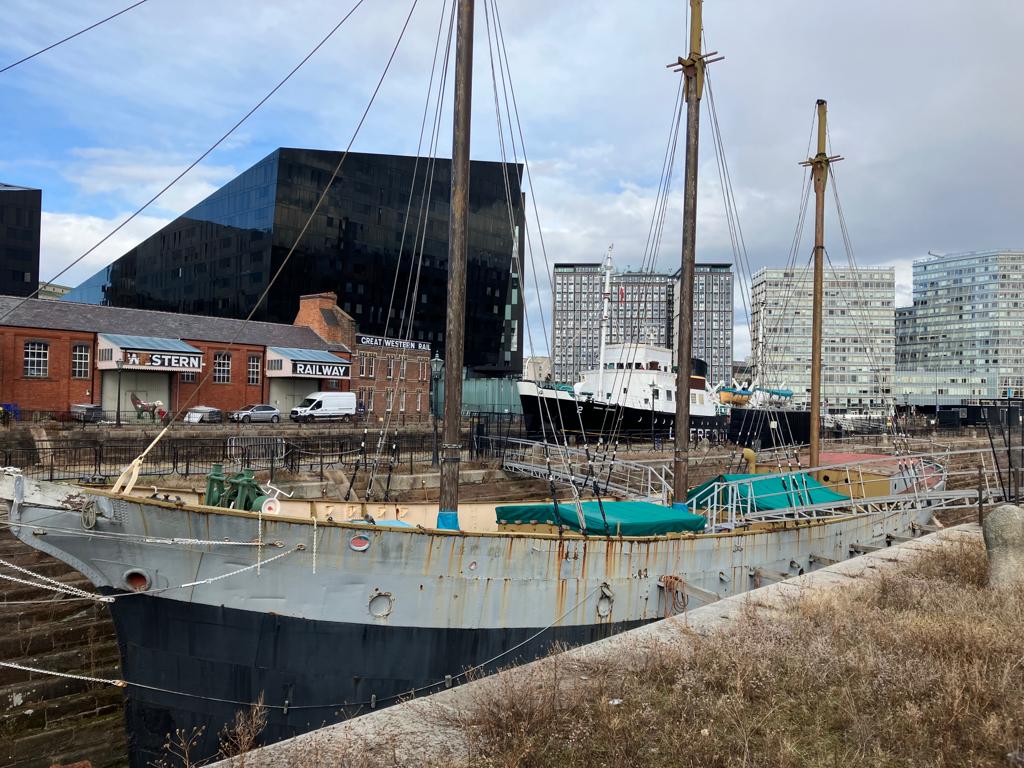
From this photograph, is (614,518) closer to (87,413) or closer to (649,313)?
(87,413)

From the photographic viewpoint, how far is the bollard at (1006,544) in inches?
319

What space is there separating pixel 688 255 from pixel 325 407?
93.0 ft

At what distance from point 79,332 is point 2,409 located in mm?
7567

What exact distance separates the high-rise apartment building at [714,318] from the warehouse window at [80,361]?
163681mm

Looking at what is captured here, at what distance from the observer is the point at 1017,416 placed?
12633 millimetres

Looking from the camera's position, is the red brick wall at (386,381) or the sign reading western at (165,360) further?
the red brick wall at (386,381)

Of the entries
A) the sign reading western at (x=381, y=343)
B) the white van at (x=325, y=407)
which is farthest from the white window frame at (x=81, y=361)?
the sign reading western at (x=381, y=343)

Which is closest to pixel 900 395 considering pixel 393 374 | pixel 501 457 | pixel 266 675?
pixel 393 374

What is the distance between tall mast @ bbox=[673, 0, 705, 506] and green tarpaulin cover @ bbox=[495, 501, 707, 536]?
2.41 meters

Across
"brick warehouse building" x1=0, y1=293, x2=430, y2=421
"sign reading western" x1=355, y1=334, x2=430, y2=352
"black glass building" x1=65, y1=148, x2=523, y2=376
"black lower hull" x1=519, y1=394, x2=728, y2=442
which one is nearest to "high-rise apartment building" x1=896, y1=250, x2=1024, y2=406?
"black glass building" x1=65, y1=148, x2=523, y2=376

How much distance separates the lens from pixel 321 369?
4366 cm

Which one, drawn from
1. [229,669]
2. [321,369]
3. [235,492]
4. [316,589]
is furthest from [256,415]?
[316,589]

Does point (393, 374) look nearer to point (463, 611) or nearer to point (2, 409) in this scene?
point (2, 409)

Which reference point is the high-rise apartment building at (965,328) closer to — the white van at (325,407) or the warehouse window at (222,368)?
the white van at (325,407)
